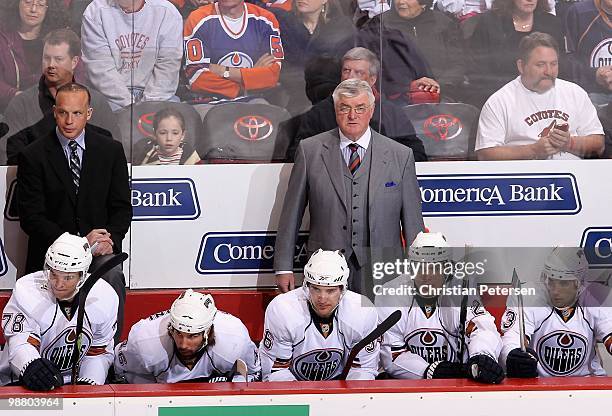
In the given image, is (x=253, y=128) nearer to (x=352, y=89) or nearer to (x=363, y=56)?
(x=363, y=56)

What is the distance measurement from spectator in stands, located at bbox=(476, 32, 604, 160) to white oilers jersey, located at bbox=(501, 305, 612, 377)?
127cm

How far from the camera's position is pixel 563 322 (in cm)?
664

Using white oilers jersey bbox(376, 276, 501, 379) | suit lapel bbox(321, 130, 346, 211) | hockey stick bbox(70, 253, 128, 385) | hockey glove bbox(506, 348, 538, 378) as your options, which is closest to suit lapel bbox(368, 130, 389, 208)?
suit lapel bbox(321, 130, 346, 211)

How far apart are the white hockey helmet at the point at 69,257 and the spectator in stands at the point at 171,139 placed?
1503 mm

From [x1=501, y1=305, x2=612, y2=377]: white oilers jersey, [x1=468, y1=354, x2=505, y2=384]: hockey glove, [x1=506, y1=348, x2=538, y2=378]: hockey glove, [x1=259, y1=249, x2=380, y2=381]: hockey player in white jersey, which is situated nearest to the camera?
[x1=468, y1=354, x2=505, y2=384]: hockey glove

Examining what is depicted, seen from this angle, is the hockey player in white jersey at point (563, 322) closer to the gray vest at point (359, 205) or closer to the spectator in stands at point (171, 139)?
the gray vest at point (359, 205)

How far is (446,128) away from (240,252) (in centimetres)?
142

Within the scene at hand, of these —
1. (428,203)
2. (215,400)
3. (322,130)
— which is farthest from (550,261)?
(215,400)

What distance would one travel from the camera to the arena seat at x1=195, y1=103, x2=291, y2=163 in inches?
299

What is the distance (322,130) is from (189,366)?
1900 mm

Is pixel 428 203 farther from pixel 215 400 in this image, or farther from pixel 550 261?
pixel 215 400

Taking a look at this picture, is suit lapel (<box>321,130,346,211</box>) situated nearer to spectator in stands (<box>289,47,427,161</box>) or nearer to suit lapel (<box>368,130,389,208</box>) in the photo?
suit lapel (<box>368,130,389,208</box>)

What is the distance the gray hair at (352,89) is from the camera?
6906mm

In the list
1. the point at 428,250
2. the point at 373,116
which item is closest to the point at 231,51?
the point at 373,116
